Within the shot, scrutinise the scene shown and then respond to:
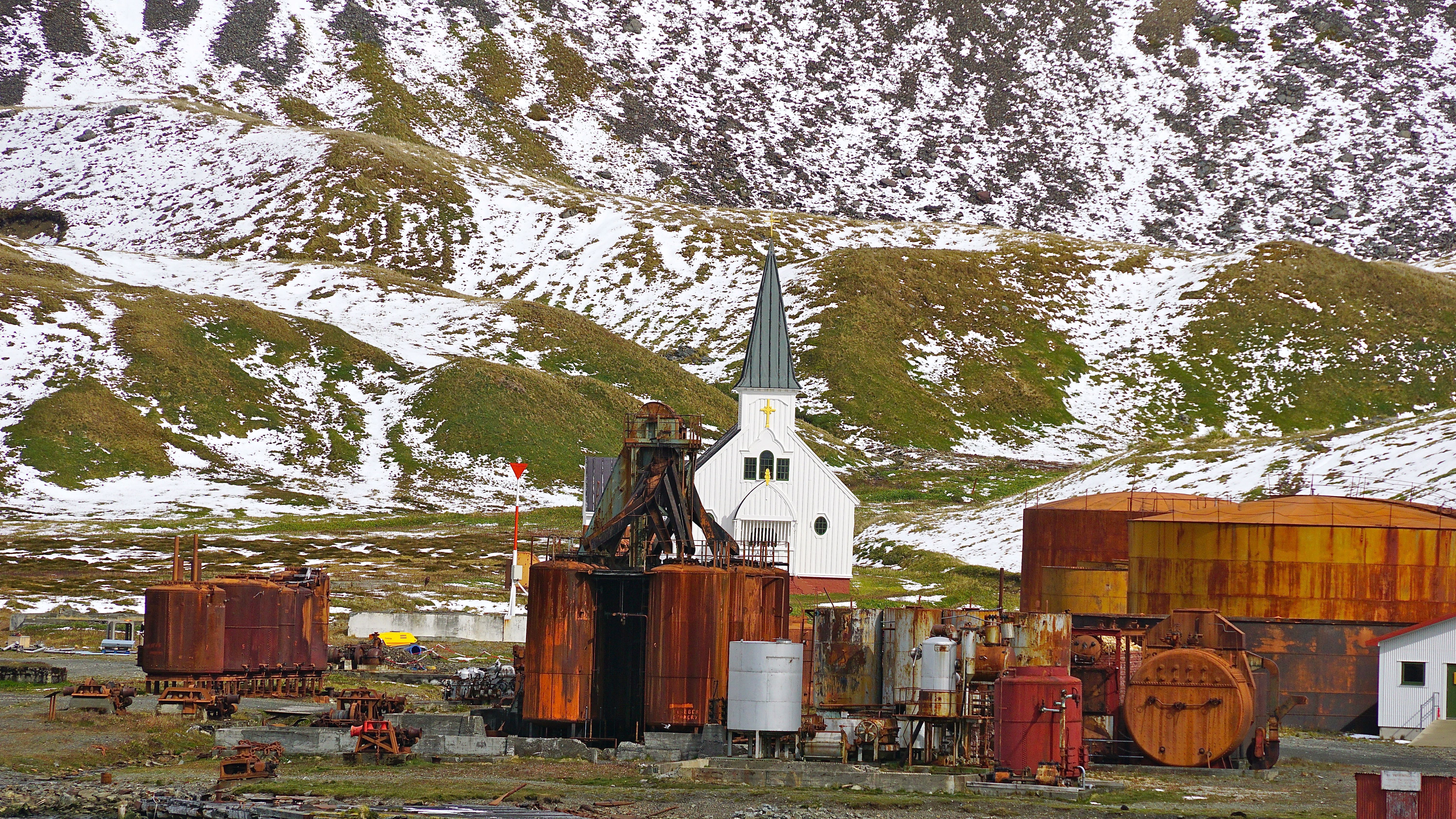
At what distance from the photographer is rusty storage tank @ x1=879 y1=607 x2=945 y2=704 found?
1459 inches

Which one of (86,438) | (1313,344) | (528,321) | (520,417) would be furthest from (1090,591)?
(1313,344)

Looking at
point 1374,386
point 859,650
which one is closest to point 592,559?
point 859,650

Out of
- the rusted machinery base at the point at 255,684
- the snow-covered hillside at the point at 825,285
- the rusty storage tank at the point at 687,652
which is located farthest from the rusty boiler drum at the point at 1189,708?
the snow-covered hillside at the point at 825,285

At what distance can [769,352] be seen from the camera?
235 feet

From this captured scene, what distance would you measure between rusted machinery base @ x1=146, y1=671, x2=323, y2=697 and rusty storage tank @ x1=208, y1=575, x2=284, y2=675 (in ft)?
0.92

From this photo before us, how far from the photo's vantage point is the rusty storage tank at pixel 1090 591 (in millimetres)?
47156

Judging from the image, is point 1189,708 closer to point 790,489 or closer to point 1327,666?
point 1327,666

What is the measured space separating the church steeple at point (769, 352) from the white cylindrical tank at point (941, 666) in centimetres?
3549

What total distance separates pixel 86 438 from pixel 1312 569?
79575 millimetres

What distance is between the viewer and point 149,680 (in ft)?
136

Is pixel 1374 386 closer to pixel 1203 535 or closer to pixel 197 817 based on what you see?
pixel 1203 535

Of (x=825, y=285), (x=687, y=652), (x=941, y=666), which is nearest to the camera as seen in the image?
(x=941, y=666)

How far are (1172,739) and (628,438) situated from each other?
1558 centimetres

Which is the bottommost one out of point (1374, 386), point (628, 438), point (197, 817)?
point (197, 817)
